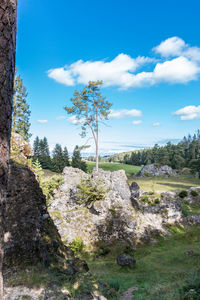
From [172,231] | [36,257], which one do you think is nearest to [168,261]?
[172,231]

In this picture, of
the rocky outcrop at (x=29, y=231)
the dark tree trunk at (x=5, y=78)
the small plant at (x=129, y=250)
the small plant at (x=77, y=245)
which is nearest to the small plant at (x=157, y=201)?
the small plant at (x=129, y=250)

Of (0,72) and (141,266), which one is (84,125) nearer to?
(141,266)

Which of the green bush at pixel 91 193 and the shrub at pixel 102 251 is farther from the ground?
the green bush at pixel 91 193

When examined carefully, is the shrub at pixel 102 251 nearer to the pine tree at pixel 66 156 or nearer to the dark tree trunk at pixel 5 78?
the dark tree trunk at pixel 5 78

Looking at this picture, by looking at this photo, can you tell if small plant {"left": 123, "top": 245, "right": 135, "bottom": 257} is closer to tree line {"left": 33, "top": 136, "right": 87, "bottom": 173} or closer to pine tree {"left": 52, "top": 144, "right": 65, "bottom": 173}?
tree line {"left": 33, "top": 136, "right": 87, "bottom": 173}

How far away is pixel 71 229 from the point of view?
15.2 meters

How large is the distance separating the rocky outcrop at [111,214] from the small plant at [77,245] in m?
0.32

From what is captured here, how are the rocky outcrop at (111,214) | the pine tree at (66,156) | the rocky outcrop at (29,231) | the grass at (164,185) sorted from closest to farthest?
the rocky outcrop at (29,231), the rocky outcrop at (111,214), the grass at (164,185), the pine tree at (66,156)

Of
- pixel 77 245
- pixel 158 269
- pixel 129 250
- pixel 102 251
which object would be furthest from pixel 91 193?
pixel 158 269

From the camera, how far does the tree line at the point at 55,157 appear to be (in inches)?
2170

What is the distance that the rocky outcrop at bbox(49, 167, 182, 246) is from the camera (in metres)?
15.2

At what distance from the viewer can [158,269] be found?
1134 cm

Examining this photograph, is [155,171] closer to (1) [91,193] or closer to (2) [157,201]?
(2) [157,201]

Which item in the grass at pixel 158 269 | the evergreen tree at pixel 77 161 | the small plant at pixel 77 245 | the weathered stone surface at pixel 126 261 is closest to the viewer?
the grass at pixel 158 269
